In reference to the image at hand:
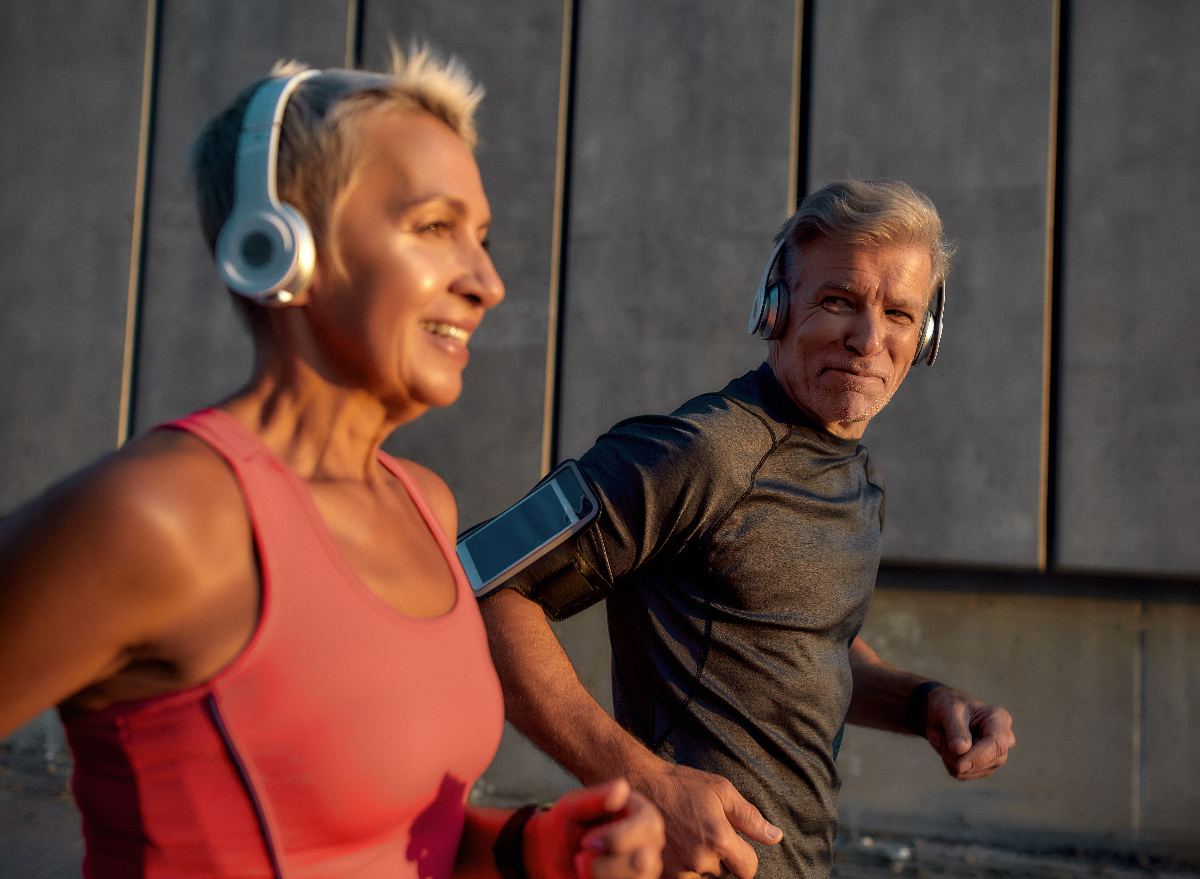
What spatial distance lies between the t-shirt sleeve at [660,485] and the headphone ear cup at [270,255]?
66cm

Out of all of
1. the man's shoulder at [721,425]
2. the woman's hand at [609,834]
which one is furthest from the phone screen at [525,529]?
the woman's hand at [609,834]

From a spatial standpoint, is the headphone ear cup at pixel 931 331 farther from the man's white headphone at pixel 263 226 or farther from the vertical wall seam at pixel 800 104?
the vertical wall seam at pixel 800 104

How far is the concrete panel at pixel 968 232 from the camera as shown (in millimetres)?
3494

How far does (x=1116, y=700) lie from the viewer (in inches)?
136

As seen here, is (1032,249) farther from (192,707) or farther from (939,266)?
(192,707)

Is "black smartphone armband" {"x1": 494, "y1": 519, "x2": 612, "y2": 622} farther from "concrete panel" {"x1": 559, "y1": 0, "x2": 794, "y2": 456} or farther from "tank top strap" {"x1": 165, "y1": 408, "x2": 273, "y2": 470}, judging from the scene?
"concrete panel" {"x1": 559, "y1": 0, "x2": 794, "y2": 456}

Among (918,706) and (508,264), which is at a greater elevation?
(508,264)

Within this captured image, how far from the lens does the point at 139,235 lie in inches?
167

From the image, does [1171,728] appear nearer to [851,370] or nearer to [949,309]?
[949,309]

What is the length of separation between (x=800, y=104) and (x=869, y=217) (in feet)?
8.48

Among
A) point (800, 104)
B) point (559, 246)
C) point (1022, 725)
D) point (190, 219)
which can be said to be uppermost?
point (800, 104)

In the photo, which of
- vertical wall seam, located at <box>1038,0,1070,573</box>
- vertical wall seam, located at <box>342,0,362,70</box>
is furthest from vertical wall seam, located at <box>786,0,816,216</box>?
vertical wall seam, located at <box>342,0,362,70</box>

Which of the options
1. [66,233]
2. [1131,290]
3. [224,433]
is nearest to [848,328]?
[224,433]

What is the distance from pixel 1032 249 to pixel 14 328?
16.9 feet
